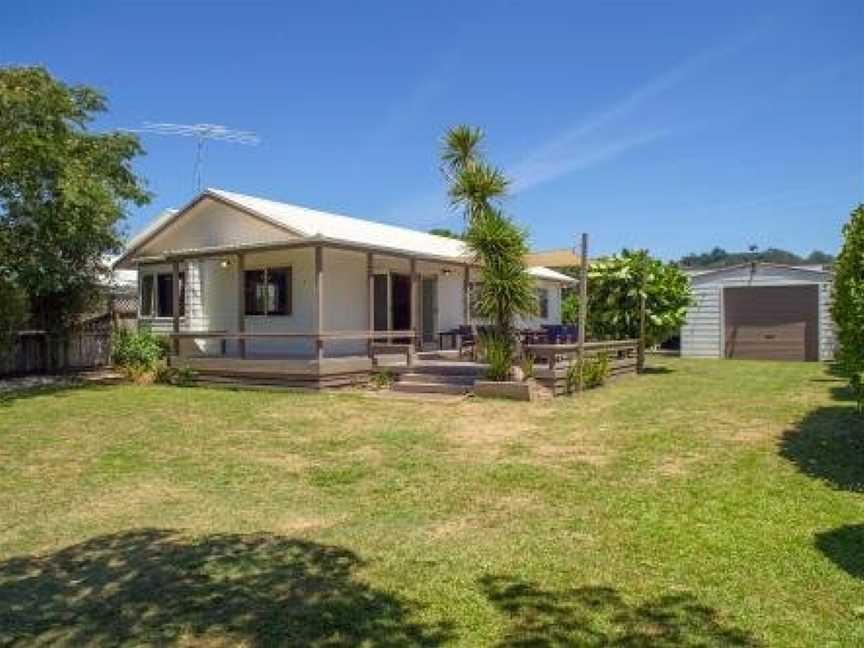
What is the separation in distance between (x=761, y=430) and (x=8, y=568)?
936cm

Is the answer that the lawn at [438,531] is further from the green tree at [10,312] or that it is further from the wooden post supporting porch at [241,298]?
the green tree at [10,312]

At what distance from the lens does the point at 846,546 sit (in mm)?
5688

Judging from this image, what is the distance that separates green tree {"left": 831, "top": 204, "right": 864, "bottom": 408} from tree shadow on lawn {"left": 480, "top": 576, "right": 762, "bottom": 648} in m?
4.87

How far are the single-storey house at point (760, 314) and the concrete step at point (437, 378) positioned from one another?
13.2 m

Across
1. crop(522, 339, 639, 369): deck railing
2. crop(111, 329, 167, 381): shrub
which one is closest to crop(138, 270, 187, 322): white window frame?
crop(111, 329, 167, 381): shrub

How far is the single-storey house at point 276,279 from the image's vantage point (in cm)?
1847

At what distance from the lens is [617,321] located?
2128 centimetres

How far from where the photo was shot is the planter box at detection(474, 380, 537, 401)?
14.3m

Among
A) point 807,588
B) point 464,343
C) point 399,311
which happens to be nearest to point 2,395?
point 399,311

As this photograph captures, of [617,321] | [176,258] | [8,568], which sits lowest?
[8,568]

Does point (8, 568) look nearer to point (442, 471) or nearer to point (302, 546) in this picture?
point (302, 546)

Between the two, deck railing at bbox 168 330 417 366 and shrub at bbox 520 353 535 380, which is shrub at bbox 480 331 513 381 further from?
deck railing at bbox 168 330 417 366

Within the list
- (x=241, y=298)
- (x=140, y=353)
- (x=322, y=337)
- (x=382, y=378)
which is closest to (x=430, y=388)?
(x=382, y=378)

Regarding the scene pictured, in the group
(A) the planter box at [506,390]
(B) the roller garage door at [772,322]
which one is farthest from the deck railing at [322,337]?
(B) the roller garage door at [772,322]
